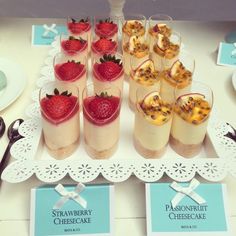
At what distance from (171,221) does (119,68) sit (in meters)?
0.45

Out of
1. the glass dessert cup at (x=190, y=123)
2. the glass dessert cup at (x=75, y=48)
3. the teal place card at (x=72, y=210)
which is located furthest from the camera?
the glass dessert cup at (x=75, y=48)

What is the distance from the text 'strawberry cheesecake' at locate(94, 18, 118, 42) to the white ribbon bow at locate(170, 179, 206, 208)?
593mm

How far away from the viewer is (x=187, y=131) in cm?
90

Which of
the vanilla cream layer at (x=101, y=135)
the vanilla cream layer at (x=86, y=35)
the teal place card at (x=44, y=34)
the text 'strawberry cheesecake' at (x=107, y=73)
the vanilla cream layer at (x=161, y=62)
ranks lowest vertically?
the vanilla cream layer at (x=101, y=135)

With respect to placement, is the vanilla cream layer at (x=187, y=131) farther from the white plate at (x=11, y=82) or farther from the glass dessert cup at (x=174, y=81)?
the white plate at (x=11, y=82)

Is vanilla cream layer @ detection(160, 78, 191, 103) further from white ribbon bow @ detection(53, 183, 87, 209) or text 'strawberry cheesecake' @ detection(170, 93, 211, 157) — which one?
white ribbon bow @ detection(53, 183, 87, 209)

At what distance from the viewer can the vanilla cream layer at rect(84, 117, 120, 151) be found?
0.87 meters

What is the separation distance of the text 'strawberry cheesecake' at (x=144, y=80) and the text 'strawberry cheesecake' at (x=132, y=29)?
0.65ft

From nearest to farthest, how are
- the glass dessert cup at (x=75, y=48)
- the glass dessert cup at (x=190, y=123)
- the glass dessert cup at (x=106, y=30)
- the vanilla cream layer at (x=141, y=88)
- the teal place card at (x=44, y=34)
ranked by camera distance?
the glass dessert cup at (x=190, y=123), the vanilla cream layer at (x=141, y=88), the glass dessert cup at (x=75, y=48), the glass dessert cup at (x=106, y=30), the teal place card at (x=44, y=34)

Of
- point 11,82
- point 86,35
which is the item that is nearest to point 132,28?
point 86,35

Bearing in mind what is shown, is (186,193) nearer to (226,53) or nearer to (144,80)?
(144,80)

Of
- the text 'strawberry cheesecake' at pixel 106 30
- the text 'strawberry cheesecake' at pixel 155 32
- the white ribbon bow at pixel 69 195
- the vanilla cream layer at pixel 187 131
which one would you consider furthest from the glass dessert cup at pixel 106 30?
the white ribbon bow at pixel 69 195

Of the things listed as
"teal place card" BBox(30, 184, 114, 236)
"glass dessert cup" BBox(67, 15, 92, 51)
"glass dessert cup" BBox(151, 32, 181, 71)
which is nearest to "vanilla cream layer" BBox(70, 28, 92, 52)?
"glass dessert cup" BBox(67, 15, 92, 51)

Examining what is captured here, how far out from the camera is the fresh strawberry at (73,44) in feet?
3.77
